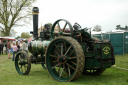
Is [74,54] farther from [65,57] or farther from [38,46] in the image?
[38,46]

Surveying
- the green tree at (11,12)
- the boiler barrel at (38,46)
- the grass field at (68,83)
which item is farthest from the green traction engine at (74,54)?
the green tree at (11,12)

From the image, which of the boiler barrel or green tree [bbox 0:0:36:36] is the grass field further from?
green tree [bbox 0:0:36:36]

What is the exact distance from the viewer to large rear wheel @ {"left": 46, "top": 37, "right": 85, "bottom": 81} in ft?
14.1

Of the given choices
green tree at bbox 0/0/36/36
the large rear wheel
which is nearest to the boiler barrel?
the large rear wheel

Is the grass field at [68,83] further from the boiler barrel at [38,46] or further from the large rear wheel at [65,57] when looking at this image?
the boiler barrel at [38,46]

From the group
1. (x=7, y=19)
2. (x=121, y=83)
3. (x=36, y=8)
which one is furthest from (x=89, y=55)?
(x=7, y=19)

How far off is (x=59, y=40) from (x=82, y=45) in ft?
2.23

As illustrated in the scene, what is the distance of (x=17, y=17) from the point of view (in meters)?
27.6

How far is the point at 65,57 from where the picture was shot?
4.65 metres

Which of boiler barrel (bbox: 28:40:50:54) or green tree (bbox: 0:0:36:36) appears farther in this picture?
green tree (bbox: 0:0:36:36)

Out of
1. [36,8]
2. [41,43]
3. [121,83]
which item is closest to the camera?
[121,83]

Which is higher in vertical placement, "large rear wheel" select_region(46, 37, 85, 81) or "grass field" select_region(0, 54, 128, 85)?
"large rear wheel" select_region(46, 37, 85, 81)

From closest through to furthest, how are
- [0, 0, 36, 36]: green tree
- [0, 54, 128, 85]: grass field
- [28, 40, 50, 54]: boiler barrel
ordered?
[0, 54, 128, 85]: grass field < [28, 40, 50, 54]: boiler barrel < [0, 0, 36, 36]: green tree

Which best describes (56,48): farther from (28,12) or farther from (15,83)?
(28,12)
